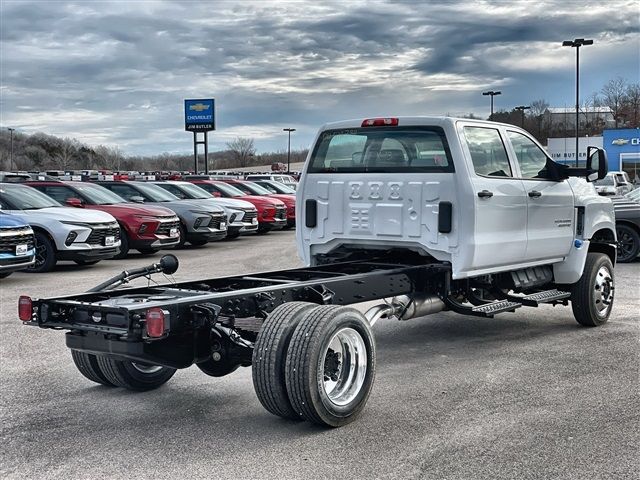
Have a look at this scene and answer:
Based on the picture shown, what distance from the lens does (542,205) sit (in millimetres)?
7914

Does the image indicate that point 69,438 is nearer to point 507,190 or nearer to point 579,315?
point 507,190

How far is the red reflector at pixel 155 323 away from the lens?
468 centimetres

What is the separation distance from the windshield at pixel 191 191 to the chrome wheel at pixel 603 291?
13.8m

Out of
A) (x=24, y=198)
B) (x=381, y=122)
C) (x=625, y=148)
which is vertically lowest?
(x=24, y=198)

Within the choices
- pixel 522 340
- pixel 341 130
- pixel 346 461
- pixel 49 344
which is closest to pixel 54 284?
pixel 49 344

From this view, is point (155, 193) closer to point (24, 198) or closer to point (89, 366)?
point (24, 198)

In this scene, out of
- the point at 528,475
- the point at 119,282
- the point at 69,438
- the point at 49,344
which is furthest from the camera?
the point at 49,344

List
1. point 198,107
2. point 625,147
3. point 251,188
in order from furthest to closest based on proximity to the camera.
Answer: point 625,147 < point 198,107 < point 251,188

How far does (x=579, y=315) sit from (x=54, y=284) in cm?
790

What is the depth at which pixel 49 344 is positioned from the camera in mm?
7855

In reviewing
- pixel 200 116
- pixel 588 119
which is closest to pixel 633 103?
pixel 588 119

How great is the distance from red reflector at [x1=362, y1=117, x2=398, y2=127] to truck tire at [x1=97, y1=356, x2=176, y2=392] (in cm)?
303

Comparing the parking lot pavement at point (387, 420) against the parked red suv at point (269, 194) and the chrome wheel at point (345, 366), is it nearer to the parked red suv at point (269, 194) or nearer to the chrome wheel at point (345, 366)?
the chrome wheel at point (345, 366)

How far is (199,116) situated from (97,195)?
2730 cm
